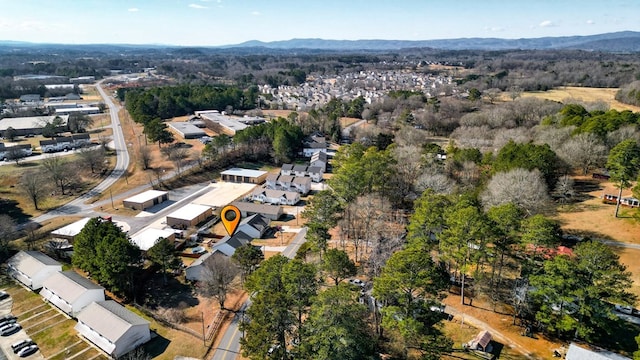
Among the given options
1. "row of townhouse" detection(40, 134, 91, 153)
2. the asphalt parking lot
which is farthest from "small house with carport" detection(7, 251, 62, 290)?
"row of townhouse" detection(40, 134, 91, 153)

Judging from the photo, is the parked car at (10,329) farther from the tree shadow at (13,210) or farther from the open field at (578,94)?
the open field at (578,94)

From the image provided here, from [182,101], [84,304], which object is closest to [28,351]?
[84,304]

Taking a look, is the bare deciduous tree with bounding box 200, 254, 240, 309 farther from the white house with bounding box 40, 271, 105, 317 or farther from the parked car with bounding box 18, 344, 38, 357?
the parked car with bounding box 18, 344, 38, 357

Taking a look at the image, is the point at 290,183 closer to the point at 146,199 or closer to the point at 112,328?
the point at 146,199

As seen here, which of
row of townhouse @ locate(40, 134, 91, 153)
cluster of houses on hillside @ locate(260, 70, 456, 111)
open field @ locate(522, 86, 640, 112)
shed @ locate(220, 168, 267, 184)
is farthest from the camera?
cluster of houses on hillside @ locate(260, 70, 456, 111)

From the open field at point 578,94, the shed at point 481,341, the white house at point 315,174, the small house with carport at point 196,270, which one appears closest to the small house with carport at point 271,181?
the white house at point 315,174

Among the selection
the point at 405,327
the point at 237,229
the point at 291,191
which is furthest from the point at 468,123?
the point at 405,327
